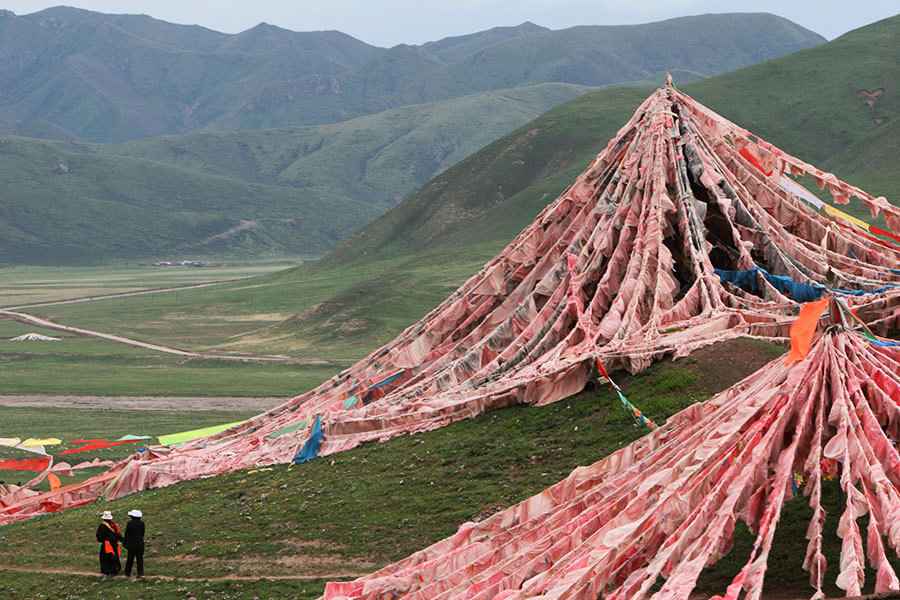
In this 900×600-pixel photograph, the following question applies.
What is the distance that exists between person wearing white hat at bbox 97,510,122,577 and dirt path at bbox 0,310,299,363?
45.8 m

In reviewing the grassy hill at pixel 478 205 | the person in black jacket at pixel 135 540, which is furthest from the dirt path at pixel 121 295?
the person in black jacket at pixel 135 540

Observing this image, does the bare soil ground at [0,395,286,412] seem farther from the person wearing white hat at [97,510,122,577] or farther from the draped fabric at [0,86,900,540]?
the person wearing white hat at [97,510,122,577]

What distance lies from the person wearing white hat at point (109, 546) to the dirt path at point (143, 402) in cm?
2582

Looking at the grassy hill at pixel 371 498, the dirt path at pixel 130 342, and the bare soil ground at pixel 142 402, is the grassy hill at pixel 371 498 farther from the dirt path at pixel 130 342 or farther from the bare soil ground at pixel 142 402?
the dirt path at pixel 130 342

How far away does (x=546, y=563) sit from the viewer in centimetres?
1097

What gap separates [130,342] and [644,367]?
59.5 m

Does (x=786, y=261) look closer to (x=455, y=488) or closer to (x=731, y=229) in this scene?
(x=731, y=229)

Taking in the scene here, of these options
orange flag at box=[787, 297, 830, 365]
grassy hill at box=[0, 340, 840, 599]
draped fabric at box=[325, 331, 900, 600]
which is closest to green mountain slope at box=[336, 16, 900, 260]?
grassy hill at box=[0, 340, 840, 599]

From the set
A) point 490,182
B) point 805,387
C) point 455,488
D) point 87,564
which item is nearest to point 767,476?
point 805,387

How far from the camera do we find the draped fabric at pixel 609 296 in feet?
63.3

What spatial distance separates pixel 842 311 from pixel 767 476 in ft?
7.09

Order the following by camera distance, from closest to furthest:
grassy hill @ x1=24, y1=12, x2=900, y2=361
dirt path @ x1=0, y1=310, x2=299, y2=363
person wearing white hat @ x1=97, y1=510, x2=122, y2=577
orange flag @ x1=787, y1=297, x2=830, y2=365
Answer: orange flag @ x1=787, y1=297, x2=830, y2=365 → person wearing white hat @ x1=97, y1=510, x2=122, y2=577 → dirt path @ x1=0, y1=310, x2=299, y2=363 → grassy hill @ x1=24, y1=12, x2=900, y2=361

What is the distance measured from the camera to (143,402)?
47906mm

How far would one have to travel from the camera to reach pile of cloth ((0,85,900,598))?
1067 centimetres
